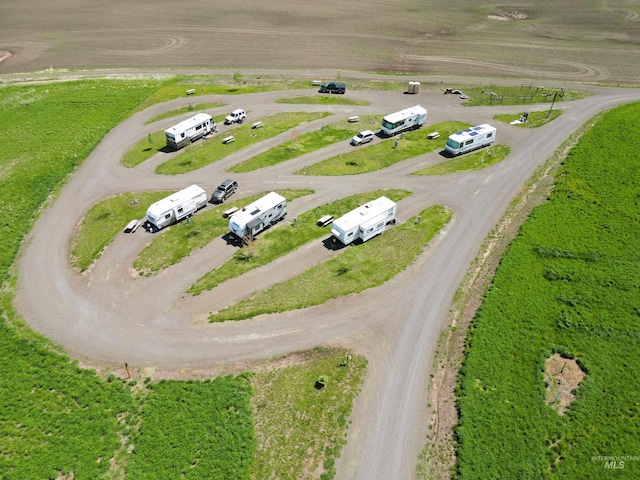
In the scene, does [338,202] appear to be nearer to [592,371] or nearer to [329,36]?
[592,371]

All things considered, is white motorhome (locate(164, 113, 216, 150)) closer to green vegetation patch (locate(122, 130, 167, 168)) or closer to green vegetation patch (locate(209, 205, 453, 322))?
green vegetation patch (locate(122, 130, 167, 168))

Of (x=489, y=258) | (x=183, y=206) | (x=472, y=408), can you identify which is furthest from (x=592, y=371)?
(x=183, y=206)

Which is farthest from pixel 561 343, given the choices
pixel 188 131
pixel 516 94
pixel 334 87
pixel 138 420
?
pixel 334 87

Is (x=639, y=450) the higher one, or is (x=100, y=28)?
(x=100, y=28)

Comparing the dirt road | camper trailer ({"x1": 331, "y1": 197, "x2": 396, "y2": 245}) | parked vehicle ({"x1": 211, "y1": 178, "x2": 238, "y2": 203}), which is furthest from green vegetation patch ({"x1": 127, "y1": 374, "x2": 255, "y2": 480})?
parked vehicle ({"x1": 211, "y1": 178, "x2": 238, "y2": 203})

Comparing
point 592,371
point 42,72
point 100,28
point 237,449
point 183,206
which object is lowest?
point 237,449
